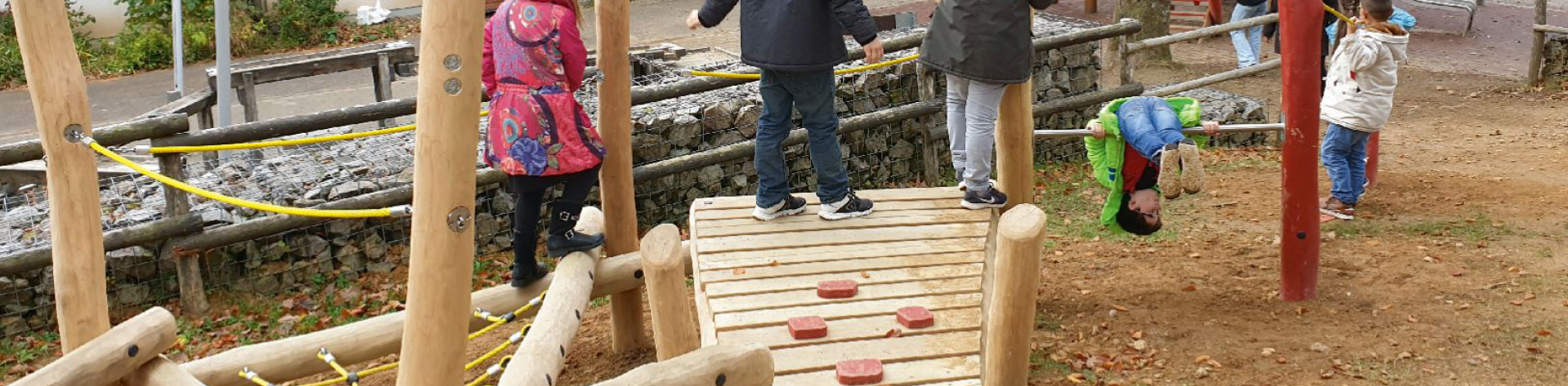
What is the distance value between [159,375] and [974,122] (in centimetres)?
326

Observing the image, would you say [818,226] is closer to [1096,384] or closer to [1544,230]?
[1096,384]

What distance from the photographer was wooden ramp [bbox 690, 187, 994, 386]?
4.49m

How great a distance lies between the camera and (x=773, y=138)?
570 centimetres

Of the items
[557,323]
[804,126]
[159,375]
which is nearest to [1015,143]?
[804,126]

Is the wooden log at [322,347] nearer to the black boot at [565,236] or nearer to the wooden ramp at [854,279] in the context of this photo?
the black boot at [565,236]

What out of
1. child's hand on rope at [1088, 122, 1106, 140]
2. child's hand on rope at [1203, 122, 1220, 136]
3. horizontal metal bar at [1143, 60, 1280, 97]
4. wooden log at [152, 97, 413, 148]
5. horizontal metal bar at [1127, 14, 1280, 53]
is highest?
horizontal metal bar at [1127, 14, 1280, 53]

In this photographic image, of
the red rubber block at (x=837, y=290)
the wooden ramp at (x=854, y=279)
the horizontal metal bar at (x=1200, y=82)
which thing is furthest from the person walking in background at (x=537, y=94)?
the horizontal metal bar at (x=1200, y=82)

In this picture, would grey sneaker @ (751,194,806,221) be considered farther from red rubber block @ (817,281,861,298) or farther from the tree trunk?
the tree trunk

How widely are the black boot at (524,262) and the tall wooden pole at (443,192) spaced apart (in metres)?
2.00

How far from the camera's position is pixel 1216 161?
9812mm

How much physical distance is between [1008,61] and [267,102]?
10.5 meters

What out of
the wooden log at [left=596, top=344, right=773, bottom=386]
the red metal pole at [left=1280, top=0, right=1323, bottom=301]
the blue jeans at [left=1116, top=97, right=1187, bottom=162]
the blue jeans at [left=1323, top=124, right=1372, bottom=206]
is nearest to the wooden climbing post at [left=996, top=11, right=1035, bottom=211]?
the blue jeans at [left=1116, top=97, right=1187, bottom=162]

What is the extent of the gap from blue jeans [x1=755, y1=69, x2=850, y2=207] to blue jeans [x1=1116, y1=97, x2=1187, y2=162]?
1.23 meters

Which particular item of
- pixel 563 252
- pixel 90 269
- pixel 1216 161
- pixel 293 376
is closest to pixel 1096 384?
pixel 563 252
